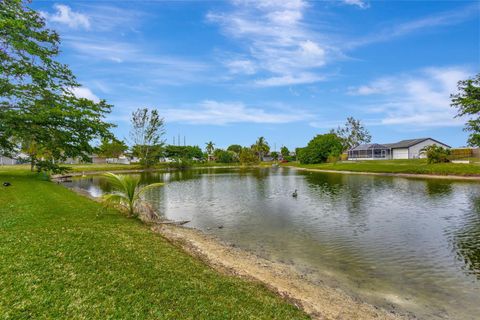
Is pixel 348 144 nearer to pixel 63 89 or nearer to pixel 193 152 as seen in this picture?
pixel 193 152

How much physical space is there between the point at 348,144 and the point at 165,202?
10859cm

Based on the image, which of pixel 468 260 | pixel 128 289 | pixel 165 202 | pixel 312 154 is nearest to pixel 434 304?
pixel 468 260

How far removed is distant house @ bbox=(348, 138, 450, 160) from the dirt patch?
8546 centimetres

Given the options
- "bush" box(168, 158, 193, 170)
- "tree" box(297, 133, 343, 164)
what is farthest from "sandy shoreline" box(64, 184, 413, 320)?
"tree" box(297, 133, 343, 164)

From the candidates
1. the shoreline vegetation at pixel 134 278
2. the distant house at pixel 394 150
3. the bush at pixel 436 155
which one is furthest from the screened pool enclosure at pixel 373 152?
the shoreline vegetation at pixel 134 278

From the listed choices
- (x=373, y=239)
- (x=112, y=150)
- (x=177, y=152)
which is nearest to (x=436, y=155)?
(x=373, y=239)

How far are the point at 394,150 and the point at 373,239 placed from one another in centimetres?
8894

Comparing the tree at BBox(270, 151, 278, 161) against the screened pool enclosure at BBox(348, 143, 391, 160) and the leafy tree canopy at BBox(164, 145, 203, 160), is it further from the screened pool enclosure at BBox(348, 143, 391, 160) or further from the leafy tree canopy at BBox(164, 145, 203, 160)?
the screened pool enclosure at BBox(348, 143, 391, 160)

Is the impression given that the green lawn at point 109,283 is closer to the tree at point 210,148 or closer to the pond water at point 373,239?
the pond water at point 373,239

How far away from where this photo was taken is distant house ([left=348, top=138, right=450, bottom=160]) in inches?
3332

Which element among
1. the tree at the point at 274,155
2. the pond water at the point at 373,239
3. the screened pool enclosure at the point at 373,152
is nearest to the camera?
the pond water at the point at 373,239

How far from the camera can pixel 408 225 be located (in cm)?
1582

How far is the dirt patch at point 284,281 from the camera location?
272 inches

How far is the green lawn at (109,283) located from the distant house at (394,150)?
88886 millimetres
